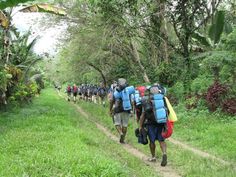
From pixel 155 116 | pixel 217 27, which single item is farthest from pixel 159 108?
pixel 217 27

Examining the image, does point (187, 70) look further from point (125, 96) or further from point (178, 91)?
point (125, 96)

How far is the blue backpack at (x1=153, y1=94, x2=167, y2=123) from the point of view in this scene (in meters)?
9.74

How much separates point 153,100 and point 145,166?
1458mm

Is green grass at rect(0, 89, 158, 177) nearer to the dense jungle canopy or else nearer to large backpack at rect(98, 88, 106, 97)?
the dense jungle canopy

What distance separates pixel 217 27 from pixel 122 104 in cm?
712

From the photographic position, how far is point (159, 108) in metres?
9.78

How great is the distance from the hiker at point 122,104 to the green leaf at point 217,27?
21.2 feet

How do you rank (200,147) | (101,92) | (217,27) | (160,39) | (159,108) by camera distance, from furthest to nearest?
1. (101,92)
2. (160,39)
3. (217,27)
4. (200,147)
5. (159,108)

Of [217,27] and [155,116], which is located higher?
[217,27]

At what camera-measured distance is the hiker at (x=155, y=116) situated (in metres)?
9.78

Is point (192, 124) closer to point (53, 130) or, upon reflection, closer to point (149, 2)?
point (53, 130)

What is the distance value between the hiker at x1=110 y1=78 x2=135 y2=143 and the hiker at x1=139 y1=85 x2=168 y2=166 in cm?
290

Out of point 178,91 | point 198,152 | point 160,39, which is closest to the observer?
point 198,152

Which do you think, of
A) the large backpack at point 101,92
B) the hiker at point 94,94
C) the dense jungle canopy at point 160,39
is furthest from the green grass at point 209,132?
the hiker at point 94,94
